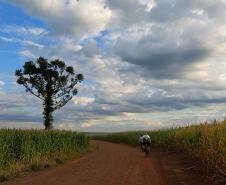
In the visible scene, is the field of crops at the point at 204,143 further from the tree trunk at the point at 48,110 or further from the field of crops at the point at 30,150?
the tree trunk at the point at 48,110

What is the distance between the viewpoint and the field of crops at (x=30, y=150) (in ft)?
78.0

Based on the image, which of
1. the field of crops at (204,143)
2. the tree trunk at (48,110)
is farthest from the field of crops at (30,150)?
the tree trunk at (48,110)

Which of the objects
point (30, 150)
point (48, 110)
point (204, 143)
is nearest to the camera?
point (204, 143)

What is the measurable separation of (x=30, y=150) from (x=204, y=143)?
418 inches

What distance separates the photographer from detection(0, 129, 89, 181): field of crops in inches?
936

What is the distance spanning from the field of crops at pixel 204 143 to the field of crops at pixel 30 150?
335 inches

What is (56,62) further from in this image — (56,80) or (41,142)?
(41,142)

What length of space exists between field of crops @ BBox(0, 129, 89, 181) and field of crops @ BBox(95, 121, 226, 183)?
27.9 feet

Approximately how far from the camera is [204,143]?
23.0 meters

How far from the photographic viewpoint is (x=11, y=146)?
2509 cm

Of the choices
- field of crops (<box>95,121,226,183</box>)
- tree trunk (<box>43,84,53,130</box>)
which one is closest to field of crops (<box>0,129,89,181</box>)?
field of crops (<box>95,121,226,183</box>)

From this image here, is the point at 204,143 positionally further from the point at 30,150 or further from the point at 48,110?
the point at 48,110

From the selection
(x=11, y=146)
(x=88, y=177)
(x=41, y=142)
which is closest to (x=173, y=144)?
(x=41, y=142)

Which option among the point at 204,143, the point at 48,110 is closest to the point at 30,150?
the point at 204,143
